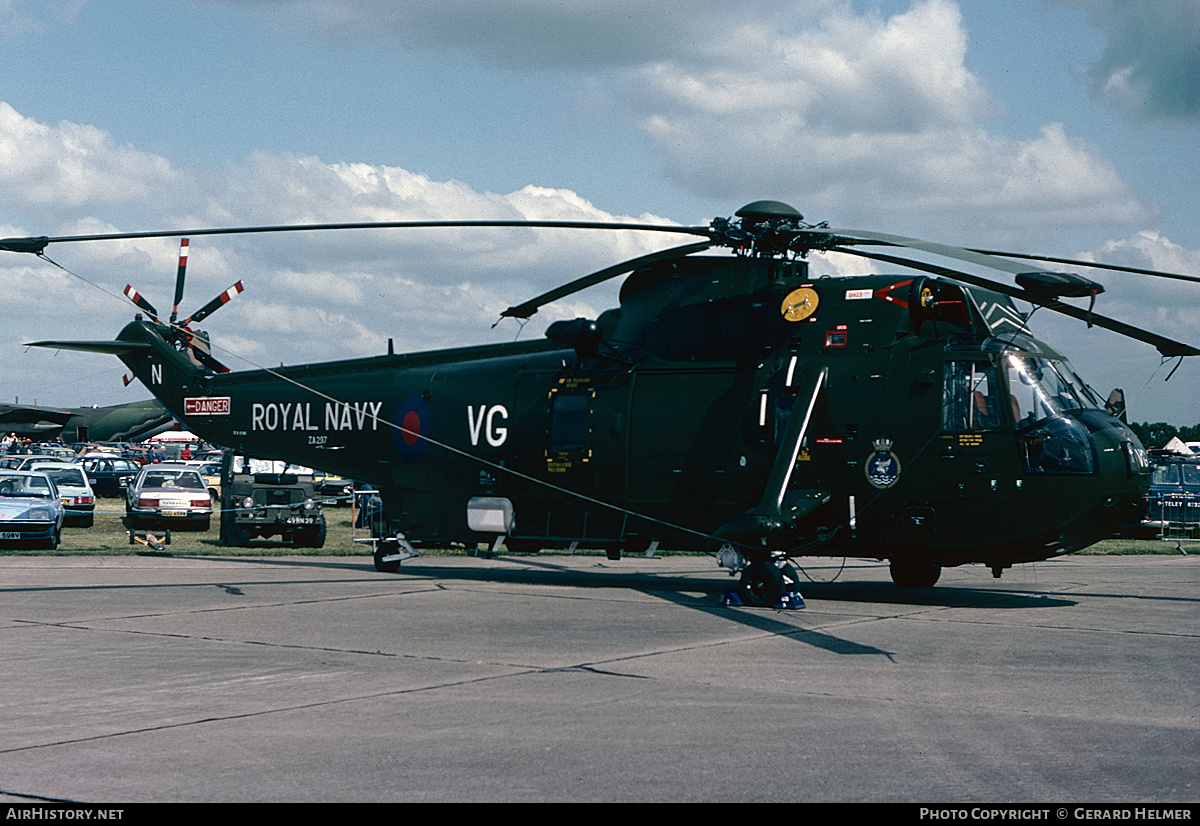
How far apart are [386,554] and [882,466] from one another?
845 centimetres

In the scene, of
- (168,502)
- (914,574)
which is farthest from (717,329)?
(168,502)

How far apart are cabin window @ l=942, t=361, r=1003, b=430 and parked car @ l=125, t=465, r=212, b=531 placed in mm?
22746

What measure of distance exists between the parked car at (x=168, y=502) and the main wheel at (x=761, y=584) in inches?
820

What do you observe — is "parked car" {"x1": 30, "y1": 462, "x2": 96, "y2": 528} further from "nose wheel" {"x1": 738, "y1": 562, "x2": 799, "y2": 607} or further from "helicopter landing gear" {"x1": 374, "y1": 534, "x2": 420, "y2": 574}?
"nose wheel" {"x1": 738, "y1": 562, "x2": 799, "y2": 607}

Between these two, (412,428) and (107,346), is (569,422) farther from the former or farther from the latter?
(107,346)

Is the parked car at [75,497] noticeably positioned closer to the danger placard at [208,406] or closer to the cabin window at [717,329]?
the danger placard at [208,406]

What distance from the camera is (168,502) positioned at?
30.5 m

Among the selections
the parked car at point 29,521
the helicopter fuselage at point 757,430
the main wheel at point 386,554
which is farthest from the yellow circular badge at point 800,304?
the parked car at point 29,521

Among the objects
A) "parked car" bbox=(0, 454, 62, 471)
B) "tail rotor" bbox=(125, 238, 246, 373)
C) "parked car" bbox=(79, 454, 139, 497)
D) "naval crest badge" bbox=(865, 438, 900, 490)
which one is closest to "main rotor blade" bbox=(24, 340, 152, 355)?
"tail rotor" bbox=(125, 238, 246, 373)

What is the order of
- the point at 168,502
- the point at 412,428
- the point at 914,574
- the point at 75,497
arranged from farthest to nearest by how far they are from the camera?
the point at 75,497 < the point at 168,502 < the point at 412,428 < the point at 914,574

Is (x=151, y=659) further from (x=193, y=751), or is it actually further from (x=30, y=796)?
(x=30, y=796)

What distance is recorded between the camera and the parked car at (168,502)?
99.2ft

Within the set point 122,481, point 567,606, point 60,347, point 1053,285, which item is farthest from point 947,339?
point 122,481

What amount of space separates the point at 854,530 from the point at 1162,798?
8.73m
